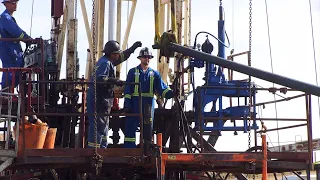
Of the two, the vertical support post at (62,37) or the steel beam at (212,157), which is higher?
the vertical support post at (62,37)

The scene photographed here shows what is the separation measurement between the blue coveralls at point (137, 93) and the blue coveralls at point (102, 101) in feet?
1.19

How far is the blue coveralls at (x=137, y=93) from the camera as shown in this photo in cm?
1113

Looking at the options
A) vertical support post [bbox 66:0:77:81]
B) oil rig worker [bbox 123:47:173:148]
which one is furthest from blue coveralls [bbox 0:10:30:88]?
oil rig worker [bbox 123:47:173:148]

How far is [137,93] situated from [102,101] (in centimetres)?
61

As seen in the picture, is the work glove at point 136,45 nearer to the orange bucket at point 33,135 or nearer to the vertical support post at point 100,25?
the orange bucket at point 33,135

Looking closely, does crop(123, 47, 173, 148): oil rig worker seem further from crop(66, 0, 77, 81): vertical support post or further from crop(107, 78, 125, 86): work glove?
crop(66, 0, 77, 81): vertical support post

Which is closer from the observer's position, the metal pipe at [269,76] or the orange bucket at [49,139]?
the metal pipe at [269,76]

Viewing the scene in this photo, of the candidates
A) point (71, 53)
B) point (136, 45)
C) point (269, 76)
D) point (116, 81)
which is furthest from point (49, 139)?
point (269, 76)

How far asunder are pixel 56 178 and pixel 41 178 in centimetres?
50

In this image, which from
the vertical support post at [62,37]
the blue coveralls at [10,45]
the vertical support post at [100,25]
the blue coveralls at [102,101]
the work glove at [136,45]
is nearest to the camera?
the blue coveralls at [102,101]

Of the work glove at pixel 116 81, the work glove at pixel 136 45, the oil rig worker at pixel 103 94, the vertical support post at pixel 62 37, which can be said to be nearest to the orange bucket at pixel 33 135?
the oil rig worker at pixel 103 94

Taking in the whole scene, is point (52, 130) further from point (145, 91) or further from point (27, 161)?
point (145, 91)

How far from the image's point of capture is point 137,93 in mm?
11148

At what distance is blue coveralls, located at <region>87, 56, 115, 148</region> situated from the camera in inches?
420
